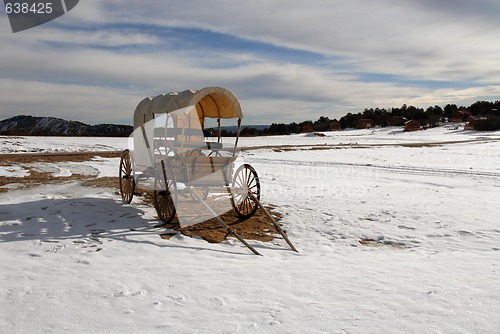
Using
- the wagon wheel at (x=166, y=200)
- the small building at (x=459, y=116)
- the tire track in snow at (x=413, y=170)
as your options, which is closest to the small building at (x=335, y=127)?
the small building at (x=459, y=116)

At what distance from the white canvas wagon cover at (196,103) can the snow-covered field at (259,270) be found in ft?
8.06

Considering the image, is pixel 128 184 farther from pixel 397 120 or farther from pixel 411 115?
pixel 411 115

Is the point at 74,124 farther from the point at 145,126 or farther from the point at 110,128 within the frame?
the point at 145,126

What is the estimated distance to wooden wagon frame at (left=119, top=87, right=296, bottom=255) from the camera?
8914mm

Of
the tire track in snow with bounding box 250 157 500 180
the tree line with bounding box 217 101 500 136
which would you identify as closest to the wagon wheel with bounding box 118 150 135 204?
the tire track in snow with bounding box 250 157 500 180

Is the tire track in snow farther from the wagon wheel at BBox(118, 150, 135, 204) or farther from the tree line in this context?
the tree line

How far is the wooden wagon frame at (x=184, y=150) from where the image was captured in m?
8.91

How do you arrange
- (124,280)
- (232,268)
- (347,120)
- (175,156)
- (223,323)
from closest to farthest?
(223,323) → (124,280) → (232,268) → (175,156) → (347,120)

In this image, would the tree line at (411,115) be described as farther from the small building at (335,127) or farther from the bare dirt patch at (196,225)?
the bare dirt patch at (196,225)

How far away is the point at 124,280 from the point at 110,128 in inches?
1993

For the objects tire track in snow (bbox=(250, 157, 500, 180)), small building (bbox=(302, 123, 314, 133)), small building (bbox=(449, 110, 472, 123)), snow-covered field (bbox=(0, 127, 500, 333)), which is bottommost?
snow-covered field (bbox=(0, 127, 500, 333))

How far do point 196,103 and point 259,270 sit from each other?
423 centimetres

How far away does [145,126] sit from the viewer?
984 cm

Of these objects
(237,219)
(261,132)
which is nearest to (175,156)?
(237,219)
